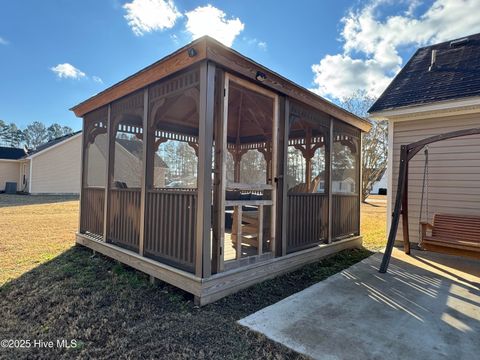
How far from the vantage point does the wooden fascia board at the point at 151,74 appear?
277 centimetres

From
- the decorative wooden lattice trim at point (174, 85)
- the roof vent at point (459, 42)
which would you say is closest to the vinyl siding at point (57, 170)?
the decorative wooden lattice trim at point (174, 85)

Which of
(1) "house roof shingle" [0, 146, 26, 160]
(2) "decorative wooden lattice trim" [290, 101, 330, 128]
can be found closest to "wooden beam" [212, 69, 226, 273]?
(2) "decorative wooden lattice trim" [290, 101, 330, 128]

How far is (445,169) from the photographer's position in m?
5.11

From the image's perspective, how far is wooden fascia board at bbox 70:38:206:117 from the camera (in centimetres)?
277

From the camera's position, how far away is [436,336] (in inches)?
86.4

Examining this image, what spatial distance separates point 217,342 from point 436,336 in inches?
69.4

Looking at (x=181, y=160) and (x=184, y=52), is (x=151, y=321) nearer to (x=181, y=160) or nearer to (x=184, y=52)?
(x=184, y=52)

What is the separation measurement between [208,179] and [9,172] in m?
24.9

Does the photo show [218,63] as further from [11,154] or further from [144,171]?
[11,154]

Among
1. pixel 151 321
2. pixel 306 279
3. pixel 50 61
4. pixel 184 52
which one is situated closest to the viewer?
pixel 151 321

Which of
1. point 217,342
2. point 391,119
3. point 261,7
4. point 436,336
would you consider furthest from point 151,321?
Result: point 261,7

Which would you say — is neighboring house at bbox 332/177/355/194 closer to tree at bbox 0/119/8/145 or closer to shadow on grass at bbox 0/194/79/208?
shadow on grass at bbox 0/194/79/208

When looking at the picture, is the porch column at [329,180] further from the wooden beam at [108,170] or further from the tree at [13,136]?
the tree at [13,136]

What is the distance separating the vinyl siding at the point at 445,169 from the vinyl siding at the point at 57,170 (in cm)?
2048
